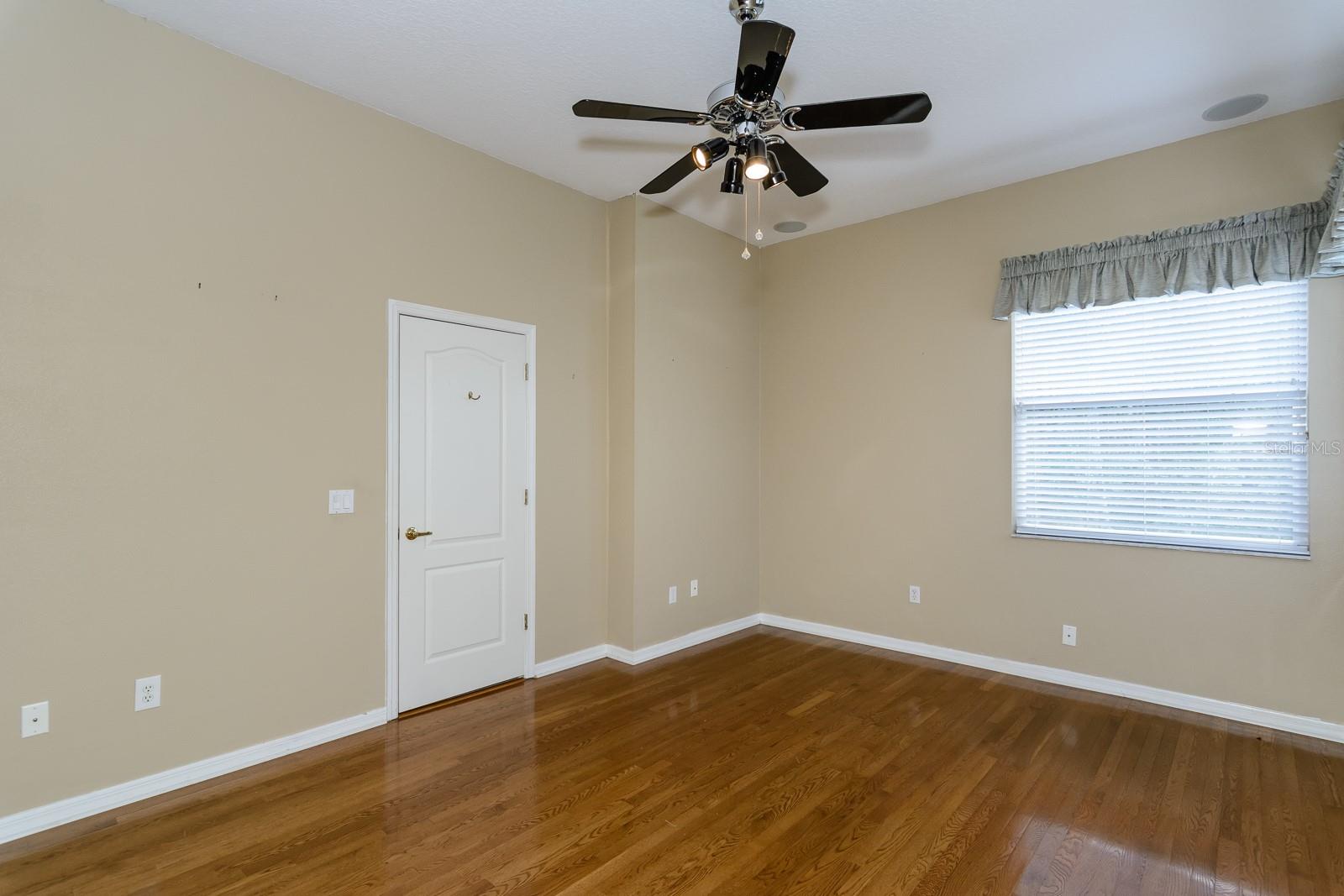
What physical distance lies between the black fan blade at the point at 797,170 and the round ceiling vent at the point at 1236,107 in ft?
6.75

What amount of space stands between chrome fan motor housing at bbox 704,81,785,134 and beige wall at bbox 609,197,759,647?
74.2 inches

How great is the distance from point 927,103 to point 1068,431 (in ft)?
8.13

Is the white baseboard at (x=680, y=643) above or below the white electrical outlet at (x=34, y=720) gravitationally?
below

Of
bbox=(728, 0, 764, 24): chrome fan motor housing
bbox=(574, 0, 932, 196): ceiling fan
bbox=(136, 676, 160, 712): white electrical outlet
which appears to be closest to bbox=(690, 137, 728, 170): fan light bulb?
bbox=(574, 0, 932, 196): ceiling fan

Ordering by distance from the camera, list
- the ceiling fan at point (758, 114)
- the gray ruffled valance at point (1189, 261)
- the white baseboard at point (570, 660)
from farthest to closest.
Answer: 1. the white baseboard at point (570, 660)
2. the gray ruffled valance at point (1189, 261)
3. the ceiling fan at point (758, 114)

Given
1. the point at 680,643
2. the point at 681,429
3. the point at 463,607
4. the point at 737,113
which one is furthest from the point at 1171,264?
the point at 463,607

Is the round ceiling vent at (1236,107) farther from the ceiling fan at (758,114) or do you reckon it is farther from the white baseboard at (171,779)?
the white baseboard at (171,779)

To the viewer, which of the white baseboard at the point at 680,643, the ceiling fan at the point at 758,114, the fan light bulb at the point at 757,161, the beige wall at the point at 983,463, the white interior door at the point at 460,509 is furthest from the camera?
the white baseboard at the point at 680,643

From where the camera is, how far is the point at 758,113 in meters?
2.56

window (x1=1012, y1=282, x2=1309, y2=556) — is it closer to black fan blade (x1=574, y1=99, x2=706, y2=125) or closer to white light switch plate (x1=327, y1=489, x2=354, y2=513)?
black fan blade (x1=574, y1=99, x2=706, y2=125)

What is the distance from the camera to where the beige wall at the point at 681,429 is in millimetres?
4488

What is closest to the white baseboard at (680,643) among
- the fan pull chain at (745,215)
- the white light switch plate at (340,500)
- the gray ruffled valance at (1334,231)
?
the white light switch plate at (340,500)

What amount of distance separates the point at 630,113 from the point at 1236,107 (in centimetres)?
302

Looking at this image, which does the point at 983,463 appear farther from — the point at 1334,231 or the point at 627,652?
the point at 627,652
